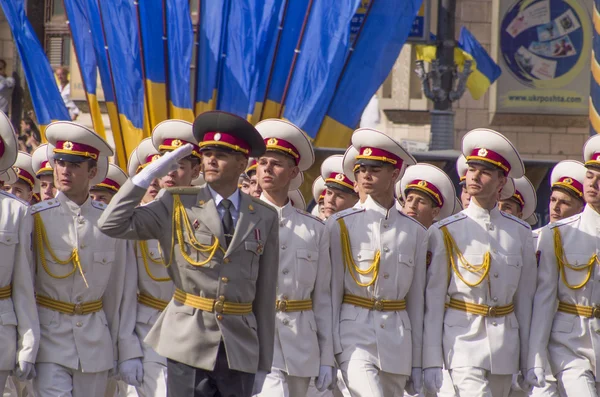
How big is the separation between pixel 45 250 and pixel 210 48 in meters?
6.22

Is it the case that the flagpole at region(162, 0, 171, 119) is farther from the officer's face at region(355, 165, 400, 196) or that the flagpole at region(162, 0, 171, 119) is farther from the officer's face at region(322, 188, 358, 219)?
the officer's face at region(355, 165, 400, 196)

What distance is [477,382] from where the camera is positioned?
27.7ft

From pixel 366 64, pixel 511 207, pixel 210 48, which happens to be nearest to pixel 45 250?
pixel 511 207

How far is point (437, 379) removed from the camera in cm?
838

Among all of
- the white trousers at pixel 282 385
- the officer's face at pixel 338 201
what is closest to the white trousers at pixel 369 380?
the white trousers at pixel 282 385

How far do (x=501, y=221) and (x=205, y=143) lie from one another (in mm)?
2459

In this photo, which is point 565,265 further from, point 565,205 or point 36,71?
point 36,71

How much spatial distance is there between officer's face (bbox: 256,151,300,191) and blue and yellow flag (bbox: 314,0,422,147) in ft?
18.4

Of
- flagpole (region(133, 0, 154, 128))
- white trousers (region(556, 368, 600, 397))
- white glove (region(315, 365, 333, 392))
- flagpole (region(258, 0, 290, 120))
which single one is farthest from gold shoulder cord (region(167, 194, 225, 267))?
flagpole (region(258, 0, 290, 120))

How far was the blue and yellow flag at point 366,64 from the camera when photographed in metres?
14.2

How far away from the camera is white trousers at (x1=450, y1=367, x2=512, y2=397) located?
8.39 meters

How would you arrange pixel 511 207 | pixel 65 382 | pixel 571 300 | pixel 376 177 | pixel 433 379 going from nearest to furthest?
pixel 65 382, pixel 433 379, pixel 376 177, pixel 571 300, pixel 511 207

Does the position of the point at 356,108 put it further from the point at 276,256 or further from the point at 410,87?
the point at 410,87

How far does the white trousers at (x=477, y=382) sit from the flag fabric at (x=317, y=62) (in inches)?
224
